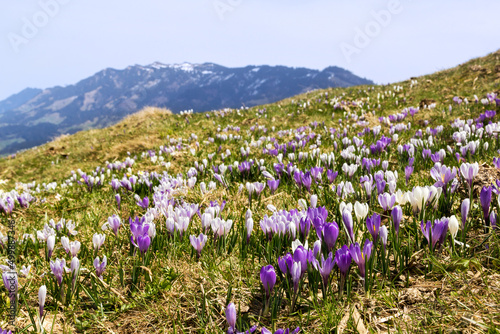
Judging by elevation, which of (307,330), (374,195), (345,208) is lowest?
(307,330)

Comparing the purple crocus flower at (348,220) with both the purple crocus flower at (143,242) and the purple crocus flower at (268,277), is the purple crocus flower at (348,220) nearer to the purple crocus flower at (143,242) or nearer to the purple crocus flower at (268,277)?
the purple crocus flower at (268,277)

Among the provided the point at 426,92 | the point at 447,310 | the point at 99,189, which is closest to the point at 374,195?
the point at 447,310

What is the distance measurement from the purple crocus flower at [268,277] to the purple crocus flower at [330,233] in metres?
0.49

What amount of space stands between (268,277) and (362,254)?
609 mm

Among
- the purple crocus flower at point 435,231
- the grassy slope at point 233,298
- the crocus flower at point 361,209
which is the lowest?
the grassy slope at point 233,298

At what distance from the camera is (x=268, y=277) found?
1790 millimetres

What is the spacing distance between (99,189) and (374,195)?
5203mm

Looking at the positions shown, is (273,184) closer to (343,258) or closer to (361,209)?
(361,209)

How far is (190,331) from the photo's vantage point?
1.84 meters

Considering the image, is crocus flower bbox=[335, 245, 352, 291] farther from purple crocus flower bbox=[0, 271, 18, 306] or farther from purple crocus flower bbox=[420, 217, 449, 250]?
purple crocus flower bbox=[0, 271, 18, 306]

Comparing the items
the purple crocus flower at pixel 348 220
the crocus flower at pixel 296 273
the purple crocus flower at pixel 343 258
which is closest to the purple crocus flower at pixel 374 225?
the purple crocus flower at pixel 348 220

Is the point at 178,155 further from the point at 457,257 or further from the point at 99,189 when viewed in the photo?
the point at 457,257

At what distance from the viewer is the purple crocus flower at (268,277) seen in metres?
1.78

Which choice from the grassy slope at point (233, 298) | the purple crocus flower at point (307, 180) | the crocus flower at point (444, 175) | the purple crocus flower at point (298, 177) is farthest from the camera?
the purple crocus flower at point (298, 177)
